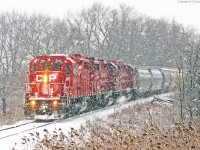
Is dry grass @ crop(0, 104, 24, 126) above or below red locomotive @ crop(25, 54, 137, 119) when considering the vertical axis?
below

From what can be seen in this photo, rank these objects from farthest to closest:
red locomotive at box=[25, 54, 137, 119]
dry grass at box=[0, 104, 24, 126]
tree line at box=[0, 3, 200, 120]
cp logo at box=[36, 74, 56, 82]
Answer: tree line at box=[0, 3, 200, 120]
dry grass at box=[0, 104, 24, 126]
cp logo at box=[36, 74, 56, 82]
red locomotive at box=[25, 54, 137, 119]

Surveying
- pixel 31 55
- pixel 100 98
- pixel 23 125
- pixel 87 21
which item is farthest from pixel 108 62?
pixel 87 21

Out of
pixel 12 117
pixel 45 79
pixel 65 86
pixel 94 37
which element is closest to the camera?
pixel 65 86

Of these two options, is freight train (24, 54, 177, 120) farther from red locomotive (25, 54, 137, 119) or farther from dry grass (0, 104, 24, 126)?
dry grass (0, 104, 24, 126)

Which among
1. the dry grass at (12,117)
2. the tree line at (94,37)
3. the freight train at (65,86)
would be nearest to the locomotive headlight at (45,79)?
the freight train at (65,86)

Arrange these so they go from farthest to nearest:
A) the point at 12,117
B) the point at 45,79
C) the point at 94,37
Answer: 1. the point at 94,37
2. the point at 12,117
3. the point at 45,79

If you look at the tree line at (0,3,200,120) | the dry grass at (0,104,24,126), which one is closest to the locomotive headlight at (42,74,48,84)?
the dry grass at (0,104,24,126)

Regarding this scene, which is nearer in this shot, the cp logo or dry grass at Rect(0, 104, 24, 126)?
the cp logo

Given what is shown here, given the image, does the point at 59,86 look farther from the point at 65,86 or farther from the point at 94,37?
the point at 94,37

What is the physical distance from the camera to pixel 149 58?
7712 cm

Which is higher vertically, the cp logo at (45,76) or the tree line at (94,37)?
the tree line at (94,37)

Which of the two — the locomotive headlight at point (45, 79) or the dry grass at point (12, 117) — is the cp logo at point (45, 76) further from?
the dry grass at point (12, 117)

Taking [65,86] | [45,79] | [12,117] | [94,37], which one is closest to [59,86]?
[65,86]

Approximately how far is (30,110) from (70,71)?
271 centimetres
